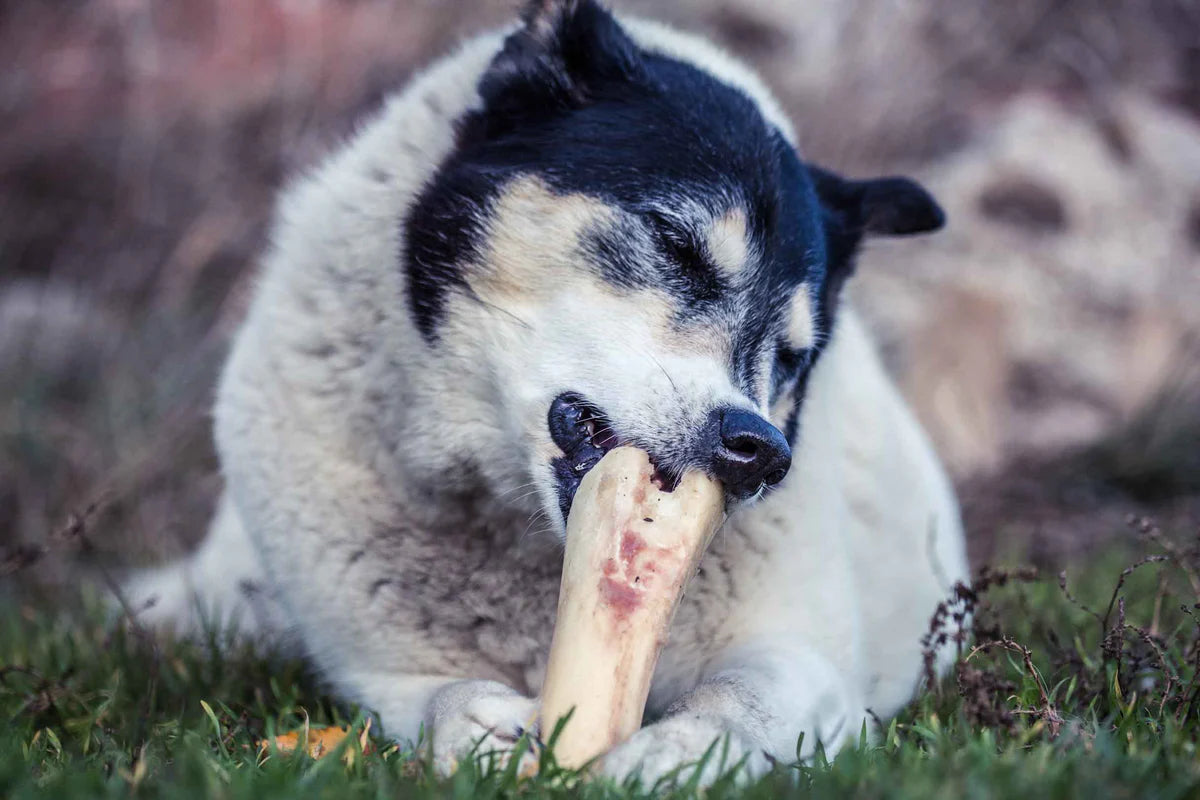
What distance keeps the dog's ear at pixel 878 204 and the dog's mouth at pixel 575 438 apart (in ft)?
3.67

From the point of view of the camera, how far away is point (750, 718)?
2.22m

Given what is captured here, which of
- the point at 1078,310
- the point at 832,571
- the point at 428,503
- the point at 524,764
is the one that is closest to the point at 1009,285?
the point at 1078,310

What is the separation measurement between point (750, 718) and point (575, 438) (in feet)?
2.13

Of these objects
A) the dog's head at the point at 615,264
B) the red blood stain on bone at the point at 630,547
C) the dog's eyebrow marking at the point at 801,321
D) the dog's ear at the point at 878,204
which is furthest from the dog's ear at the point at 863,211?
the red blood stain on bone at the point at 630,547

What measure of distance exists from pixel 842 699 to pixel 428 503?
103 cm

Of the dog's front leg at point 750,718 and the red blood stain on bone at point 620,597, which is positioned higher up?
the red blood stain on bone at point 620,597

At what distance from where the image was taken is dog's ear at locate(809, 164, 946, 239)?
3.14m

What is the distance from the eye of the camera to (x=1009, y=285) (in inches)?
260

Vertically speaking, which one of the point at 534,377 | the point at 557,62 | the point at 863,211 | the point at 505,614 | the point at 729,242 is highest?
the point at 557,62

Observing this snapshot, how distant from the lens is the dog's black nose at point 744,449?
7.25ft

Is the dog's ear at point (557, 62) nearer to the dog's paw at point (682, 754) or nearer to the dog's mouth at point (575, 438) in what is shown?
the dog's mouth at point (575, 438)

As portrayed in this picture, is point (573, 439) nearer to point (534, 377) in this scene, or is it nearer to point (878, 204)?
point (534, 377)

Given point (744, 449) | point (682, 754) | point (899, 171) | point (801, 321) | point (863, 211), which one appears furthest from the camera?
point (899, 171)

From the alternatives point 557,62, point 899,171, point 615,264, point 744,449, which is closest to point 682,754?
point 744,449
